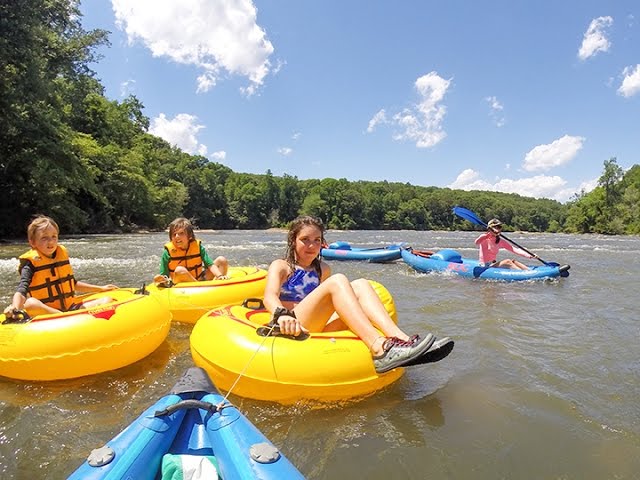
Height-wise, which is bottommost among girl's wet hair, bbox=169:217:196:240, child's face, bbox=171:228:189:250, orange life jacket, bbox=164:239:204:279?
orange life jacket, bbox=164:239:204:279

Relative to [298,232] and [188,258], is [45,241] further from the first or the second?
[298,232]

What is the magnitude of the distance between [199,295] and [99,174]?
2443 centimetres

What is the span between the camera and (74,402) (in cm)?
262

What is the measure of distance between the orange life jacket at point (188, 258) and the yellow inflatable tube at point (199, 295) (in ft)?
1.41

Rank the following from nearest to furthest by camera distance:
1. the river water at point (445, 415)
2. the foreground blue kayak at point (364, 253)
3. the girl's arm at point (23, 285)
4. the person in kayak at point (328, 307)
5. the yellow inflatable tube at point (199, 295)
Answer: the river water at point (445, 415) → the person in kayak at point (328, 307) → the girl's arm at point (23, 285) → the yellow inflatable tube at point (199, 295) → the foreground blue kayak at point (364, 253)

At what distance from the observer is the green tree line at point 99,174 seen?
50.8 ft

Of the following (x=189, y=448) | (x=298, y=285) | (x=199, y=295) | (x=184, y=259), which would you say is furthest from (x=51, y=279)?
(x=189, y=448)

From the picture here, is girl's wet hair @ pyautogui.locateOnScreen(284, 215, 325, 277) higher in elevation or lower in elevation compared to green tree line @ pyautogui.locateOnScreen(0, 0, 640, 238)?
lower

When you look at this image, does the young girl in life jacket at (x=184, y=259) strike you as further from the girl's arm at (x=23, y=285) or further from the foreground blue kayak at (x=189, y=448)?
the foreground blue kayak at (x=189, y=448)

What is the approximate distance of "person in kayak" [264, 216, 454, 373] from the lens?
2.38 metres

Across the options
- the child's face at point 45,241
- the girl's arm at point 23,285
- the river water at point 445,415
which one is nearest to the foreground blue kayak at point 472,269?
the river water at point 445,415

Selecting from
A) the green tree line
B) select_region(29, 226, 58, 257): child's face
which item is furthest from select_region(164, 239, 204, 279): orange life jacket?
the green tree line

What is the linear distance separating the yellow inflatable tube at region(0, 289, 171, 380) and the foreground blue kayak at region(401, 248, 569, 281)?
601cm

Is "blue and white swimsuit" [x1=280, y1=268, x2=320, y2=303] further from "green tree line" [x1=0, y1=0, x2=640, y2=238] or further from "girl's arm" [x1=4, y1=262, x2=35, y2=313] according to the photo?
"green tree line" [x1=0, y1=0, x2=640, y2=238]
